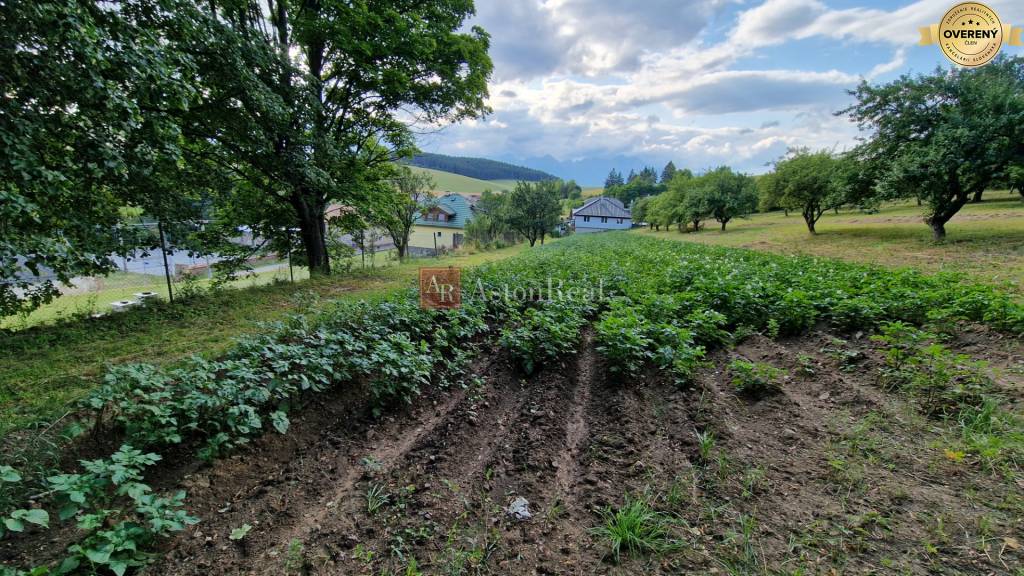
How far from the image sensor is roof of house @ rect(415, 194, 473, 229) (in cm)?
5356

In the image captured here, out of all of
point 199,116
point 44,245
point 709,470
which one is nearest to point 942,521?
point 709,470

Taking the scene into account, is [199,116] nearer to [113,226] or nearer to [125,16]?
[125,16]

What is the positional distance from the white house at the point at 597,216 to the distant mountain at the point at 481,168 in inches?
2726

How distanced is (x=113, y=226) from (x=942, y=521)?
11.0 metres

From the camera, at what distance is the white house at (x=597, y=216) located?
6931 cm

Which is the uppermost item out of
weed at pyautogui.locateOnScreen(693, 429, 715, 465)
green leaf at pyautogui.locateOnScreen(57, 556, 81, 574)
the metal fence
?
the metal fence

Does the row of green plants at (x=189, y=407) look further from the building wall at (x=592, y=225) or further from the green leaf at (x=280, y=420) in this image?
the building wall at (x=592, y=225)

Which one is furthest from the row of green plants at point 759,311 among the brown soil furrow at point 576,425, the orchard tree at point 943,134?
the orchard tree at point 943,134

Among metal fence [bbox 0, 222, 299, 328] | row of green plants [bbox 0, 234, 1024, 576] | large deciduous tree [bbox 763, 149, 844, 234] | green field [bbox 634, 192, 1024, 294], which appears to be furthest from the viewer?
large deciduous tree [bbox 763, 149, 844, 234]

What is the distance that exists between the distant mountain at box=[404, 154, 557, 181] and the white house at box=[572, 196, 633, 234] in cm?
6925

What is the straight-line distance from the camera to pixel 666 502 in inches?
93.8

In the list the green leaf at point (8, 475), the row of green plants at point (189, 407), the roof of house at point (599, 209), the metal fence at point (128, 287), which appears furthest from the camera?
the roof of house at point (599, 209)

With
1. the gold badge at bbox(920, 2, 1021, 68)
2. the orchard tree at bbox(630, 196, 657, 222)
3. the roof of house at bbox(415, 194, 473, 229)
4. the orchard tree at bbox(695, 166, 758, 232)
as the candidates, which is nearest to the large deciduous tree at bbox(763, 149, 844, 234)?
the orchard tree at bbox(695, 166, 758, 232)

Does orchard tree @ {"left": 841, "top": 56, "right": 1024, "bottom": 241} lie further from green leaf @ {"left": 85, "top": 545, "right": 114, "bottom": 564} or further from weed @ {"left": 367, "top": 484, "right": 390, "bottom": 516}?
green leaf @ {"left": 85, "top": 545, "right": 114, "bottom": 564}
